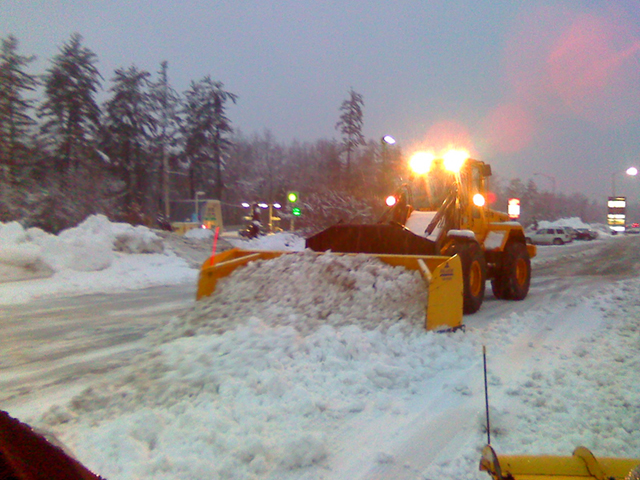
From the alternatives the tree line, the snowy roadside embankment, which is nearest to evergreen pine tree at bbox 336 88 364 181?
the tree line

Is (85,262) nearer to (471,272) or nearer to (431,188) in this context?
(431,188)

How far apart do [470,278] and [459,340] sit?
2388mm

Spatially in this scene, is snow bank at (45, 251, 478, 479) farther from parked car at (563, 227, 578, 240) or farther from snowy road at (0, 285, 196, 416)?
parked car at (563, 227, 578, 240)

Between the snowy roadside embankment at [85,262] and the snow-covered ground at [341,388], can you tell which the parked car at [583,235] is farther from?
the snow-covered ground at [341,388]

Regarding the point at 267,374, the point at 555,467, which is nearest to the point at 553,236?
the point at 267,374

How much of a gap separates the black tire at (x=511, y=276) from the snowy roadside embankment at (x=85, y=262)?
836 centimetres

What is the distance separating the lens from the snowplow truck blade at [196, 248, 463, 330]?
6539mm

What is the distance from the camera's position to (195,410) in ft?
13.7

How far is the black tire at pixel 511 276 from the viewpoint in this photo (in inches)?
410

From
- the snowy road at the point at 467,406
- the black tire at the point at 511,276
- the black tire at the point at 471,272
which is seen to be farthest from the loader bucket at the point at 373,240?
the black tire at the point at 511,276

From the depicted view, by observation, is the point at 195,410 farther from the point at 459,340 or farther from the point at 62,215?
the point at 62,215

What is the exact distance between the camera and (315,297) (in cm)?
664

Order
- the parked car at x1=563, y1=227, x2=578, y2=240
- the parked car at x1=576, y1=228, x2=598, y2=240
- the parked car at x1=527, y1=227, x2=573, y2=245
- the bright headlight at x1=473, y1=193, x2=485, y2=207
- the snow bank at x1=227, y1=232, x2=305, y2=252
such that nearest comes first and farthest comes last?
the bright headlight at x1=473, y1=193, x2=485, y2=207 < the snow bank at x1=227, y1=232, x2=305, y2=252 < the parked car at x1=527, y1=227, x2=573, y2=245 < the parked car at x1=563, y1=227, x2=578, y2=240 < the parked car at x1=576, y1=228, x2=598, y2=240

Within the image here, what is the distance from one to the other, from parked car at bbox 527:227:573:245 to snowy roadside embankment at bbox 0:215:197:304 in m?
31.4
